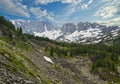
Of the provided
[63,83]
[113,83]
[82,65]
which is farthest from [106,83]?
[63,83]

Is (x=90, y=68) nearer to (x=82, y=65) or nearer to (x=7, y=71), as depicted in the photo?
(x=82, y=65)

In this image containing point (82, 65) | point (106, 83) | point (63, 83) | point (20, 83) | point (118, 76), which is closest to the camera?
point (20, 83)

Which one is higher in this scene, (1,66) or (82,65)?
(1,66)

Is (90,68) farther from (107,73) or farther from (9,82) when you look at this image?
(9,82)

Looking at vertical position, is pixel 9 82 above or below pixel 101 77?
above

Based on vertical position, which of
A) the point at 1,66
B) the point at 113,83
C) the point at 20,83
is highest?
the point at 1,66

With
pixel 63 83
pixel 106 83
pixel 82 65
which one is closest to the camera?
pixel 63 83

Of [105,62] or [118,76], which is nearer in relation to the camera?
[118,76]

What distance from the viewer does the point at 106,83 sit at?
140000 millimetres

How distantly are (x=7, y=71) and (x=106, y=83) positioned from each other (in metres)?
116

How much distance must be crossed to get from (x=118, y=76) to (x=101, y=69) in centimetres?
1397

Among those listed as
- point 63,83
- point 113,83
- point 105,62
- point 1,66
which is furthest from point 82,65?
point 1,66

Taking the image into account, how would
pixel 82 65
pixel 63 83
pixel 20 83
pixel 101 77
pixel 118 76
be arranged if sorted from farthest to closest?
pixel 82 65 → pixel 118 76 → pixel 101 77 → pixel 63 83 → pixel 20 83

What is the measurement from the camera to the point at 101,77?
150250 millimetres
